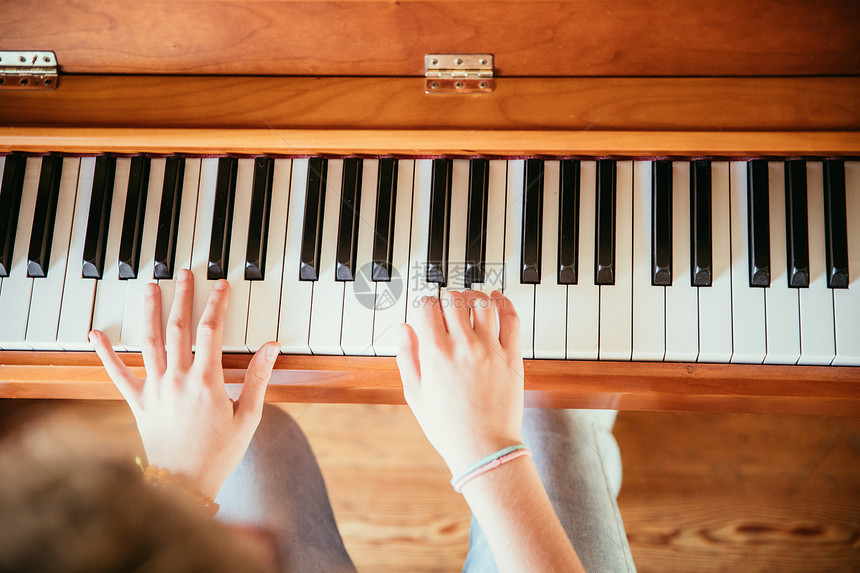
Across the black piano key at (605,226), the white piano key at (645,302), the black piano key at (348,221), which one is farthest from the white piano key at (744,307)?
the black piano key at (348,221)

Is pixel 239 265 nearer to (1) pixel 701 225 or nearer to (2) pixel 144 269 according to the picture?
(2) pixel 144 269

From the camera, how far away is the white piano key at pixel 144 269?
108 centimetres

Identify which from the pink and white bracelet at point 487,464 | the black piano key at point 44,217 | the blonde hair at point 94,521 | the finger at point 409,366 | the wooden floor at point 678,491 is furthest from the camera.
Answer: the wooden floor at point 678,491

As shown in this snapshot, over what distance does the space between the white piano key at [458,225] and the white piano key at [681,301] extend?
1.32 ft

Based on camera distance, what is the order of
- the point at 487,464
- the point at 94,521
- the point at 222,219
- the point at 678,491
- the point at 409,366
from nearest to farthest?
1. the point at 94,521
2. the point at 487,464
3. the point at 409,366
4. the point at 222,219
5. the point at 678,491

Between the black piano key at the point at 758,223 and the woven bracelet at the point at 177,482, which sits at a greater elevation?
the black piano key at the point at 758,223

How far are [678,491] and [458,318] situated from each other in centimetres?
106

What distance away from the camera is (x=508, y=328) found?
3.20 ft

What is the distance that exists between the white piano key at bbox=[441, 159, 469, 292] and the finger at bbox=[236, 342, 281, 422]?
36 cm

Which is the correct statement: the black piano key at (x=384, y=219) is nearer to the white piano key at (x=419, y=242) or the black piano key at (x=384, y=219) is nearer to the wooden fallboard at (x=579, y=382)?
the white piano key at (x=419, y=242)

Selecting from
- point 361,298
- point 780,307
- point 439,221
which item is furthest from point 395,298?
point 780,307

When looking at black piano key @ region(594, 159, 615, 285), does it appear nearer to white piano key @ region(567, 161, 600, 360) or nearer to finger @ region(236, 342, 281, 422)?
white piano key @ region(567, 161, 600, 360)

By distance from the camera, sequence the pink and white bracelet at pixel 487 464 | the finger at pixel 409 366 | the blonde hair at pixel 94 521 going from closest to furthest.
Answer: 1. the blonde hair at pixel 94 521
2. the pink and white bracelet at pixel 487 464
3. the finger at pixel 409 366

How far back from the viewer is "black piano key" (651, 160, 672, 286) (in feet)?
3.43
